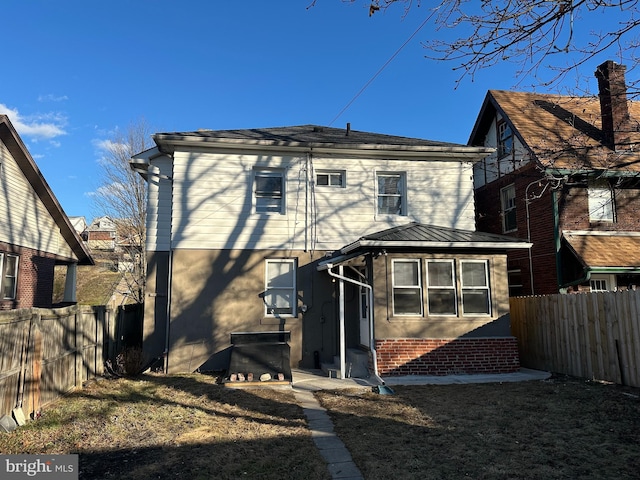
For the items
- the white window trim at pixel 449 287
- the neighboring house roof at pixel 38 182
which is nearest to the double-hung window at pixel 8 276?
the neighboring house roof at pixel 38 182

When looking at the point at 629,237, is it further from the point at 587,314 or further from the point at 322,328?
the point at 322,328

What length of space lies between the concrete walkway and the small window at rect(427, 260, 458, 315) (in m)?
1.55

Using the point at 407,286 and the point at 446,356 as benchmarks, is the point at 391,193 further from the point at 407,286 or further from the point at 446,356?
the point at 446,356

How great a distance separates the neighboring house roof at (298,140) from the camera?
37.3ft

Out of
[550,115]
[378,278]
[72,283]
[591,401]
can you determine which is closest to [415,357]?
[378,278]

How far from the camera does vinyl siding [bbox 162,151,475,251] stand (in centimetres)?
1147

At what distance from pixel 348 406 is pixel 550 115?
13.4 m

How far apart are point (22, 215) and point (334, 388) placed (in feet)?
38.5

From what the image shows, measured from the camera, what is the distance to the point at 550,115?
50.7ft

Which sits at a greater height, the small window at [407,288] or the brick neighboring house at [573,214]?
the brick neighboring house at [573,214]

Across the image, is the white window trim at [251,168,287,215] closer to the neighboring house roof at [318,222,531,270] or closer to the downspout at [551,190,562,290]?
the neighboring house roof at [318,222,531,270]

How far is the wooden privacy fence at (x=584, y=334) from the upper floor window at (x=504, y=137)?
19.9ft

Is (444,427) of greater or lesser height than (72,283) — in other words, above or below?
below

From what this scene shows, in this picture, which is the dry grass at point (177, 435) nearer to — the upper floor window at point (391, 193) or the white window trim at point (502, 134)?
the upper floor window at point (391, 193)
